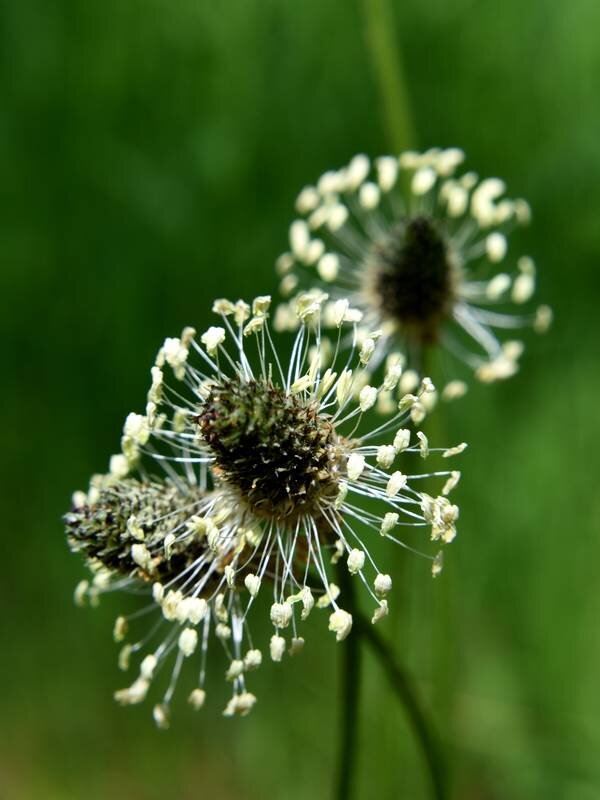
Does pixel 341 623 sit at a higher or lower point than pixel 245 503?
lower

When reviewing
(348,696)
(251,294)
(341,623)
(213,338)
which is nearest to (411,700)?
(348,696)

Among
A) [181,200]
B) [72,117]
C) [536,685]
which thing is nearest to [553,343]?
[536,685]

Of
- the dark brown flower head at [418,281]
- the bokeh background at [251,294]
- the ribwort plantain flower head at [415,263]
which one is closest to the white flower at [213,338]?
the ribwort plantain flower head at [415,263]

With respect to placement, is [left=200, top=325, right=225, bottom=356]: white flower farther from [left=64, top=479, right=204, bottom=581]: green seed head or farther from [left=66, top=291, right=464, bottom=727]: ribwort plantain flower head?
[left=64, top=479, right=204, bottom=581]: green seed head

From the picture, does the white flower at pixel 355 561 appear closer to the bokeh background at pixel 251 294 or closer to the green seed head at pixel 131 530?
the green seed head at pixel 131 530

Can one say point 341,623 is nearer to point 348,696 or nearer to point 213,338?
point 348,696

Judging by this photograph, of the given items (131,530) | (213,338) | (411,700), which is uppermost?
(213,338)

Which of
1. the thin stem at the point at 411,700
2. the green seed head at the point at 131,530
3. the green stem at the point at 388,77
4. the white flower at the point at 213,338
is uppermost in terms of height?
the green stem at the point at 388,77

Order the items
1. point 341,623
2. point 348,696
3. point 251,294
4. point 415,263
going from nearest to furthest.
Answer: point 341,623
point 348,696
point 415,263
point 251,294
